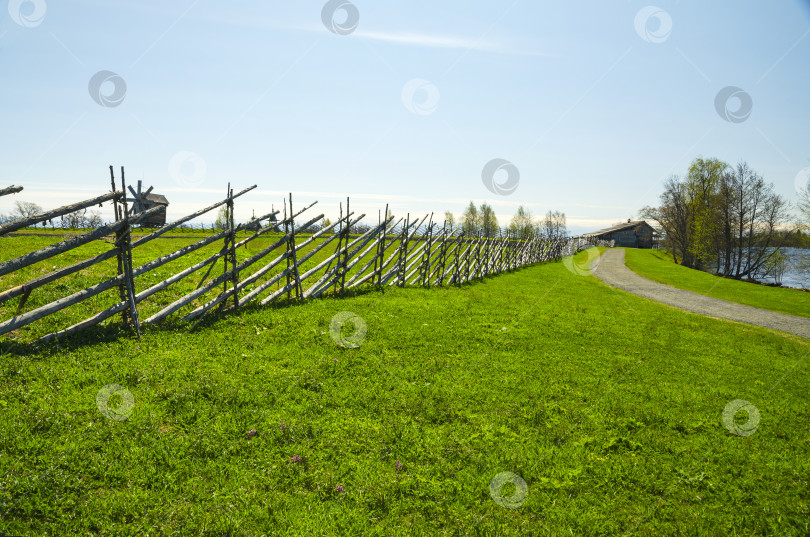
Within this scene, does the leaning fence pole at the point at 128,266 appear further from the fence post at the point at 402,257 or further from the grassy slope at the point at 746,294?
the grassy slope at the point at 746,294

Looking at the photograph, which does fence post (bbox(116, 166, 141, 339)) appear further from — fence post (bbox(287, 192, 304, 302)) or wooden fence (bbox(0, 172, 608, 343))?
fence post (bbox(287, 192, 304, 302))

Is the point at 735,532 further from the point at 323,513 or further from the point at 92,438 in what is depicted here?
the point at 92,438

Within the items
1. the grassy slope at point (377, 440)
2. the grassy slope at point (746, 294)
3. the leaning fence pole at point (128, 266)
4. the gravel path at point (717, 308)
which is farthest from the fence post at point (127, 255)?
the grassy slope at point (746, 294)

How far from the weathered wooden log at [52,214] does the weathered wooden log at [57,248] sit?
38 centimetres

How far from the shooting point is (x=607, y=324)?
38.3 feet

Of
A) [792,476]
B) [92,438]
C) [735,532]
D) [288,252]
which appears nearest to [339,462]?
[92,438]

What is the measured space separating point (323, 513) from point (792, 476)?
542 cm

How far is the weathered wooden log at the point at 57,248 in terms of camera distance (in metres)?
5.40

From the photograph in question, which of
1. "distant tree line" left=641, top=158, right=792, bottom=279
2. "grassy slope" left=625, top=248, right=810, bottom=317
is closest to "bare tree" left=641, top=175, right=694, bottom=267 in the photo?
"distant tree line" left=641, top=158, right=792, bottom=279

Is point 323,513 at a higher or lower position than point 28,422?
lower

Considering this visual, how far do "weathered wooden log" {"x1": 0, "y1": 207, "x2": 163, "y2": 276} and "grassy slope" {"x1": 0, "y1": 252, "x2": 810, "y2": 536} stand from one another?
4.04 feet

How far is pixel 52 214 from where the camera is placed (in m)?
5.71

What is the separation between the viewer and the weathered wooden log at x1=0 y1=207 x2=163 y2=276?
540 cm

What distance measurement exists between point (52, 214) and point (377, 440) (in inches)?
223
